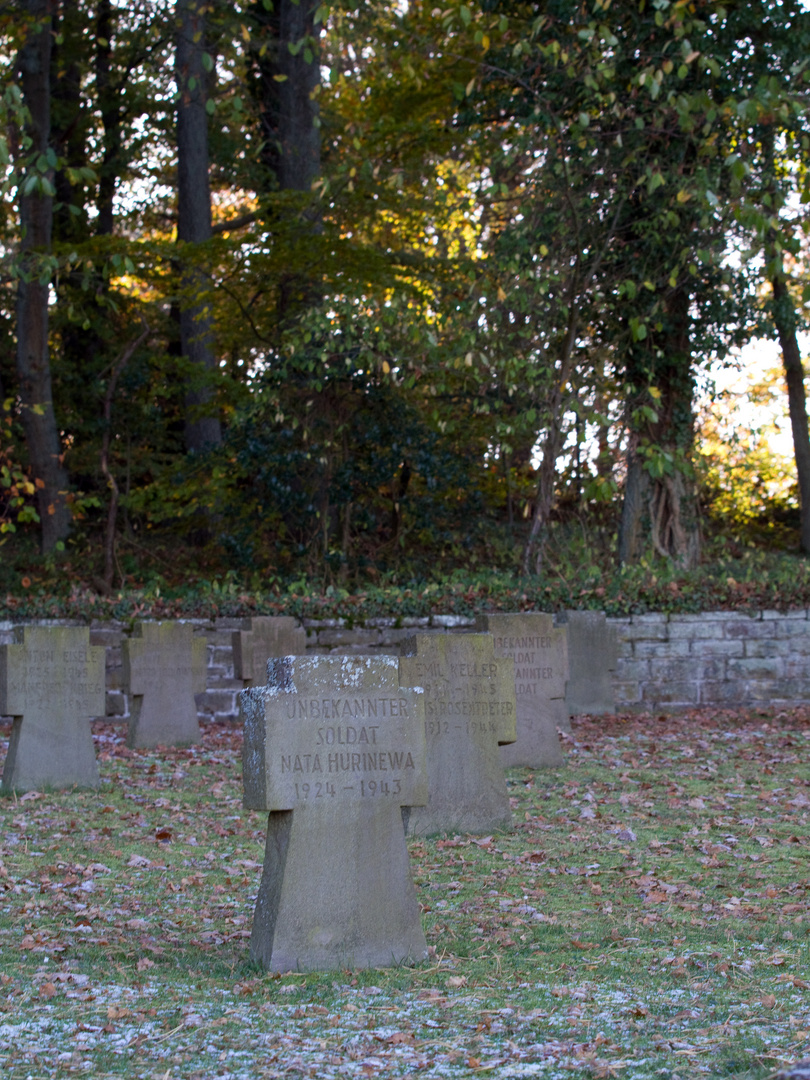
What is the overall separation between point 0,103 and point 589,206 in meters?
8.27

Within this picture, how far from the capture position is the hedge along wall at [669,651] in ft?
42.7

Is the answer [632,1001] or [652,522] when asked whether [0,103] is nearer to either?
[632,1001]

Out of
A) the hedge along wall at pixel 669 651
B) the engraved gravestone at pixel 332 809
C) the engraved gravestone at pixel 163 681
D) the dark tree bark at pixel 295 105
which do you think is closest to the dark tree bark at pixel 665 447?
the hedge along wall at pixel 669 651

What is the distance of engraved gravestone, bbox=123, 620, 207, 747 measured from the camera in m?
10.8

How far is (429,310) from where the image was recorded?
1839 centimetres

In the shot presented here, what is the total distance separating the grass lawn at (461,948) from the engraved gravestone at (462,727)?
19 cm

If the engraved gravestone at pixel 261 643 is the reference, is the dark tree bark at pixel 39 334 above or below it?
above

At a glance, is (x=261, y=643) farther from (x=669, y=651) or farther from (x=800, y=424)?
(x=800, y=424)

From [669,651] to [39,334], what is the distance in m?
10.7

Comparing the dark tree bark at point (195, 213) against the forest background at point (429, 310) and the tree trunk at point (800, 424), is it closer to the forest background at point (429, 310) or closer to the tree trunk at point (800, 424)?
the forest background at point (429, 310)

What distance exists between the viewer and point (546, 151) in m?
15.1

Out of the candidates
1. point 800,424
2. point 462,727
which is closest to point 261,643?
point 462,727

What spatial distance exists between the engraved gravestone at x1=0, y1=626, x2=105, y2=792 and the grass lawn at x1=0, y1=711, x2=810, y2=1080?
14.9 inches

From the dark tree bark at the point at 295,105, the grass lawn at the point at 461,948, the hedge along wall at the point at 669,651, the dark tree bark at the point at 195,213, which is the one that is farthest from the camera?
the dark tree bark at the point at 195,213
